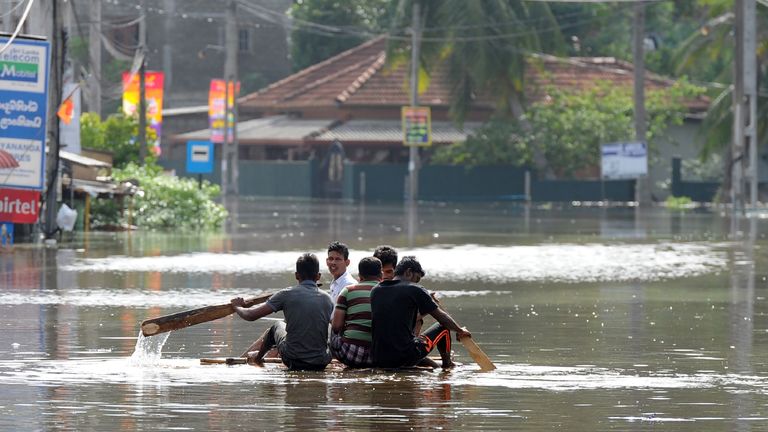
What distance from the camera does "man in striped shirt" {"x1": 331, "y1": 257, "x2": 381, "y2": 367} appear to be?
47.8 feet

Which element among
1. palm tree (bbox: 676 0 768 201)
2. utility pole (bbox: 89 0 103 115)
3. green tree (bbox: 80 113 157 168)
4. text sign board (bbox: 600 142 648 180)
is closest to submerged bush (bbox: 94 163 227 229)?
green tree (bbox: 80 113 157 168)

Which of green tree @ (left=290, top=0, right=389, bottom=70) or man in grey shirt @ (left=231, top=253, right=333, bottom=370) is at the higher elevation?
green tree @ (left=290, top=0, right=389, bottom=70)

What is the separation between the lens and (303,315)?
1428cm

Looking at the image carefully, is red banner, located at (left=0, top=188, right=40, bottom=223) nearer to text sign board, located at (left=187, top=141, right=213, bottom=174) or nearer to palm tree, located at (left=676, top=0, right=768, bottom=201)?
text sign board, located at (left=187, top=141, right=213, bottom=174)

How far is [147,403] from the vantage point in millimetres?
12555

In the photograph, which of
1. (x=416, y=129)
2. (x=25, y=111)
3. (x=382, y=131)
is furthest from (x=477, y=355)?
(x=382, y=131)

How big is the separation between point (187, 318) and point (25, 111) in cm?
1769

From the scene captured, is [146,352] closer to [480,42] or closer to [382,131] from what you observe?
[480,42]

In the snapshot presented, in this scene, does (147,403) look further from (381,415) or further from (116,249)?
(116,249)

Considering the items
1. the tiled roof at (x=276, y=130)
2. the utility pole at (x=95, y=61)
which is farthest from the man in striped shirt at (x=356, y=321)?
the tiled roof at (x=276, y=130)

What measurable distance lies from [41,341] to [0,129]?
611 inches

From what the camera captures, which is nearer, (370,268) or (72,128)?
(370,268)

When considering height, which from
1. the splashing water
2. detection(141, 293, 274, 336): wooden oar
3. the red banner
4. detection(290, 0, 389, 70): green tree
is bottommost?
the splashing water

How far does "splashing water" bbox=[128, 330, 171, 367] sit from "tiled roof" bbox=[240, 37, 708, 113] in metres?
61.1
